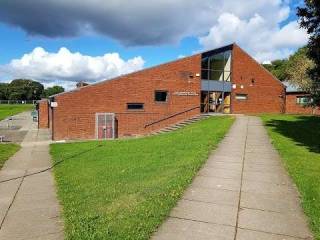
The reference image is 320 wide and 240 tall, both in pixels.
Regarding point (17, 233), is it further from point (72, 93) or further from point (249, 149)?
point (72, 93)

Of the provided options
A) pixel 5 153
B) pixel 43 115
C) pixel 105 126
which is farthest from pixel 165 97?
pixel 5 153

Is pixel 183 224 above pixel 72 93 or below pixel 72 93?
below

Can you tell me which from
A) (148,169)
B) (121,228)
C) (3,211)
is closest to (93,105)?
(148,169)

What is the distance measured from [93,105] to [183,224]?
20.3m

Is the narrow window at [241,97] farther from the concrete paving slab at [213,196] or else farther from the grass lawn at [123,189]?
the concrete paving slab at [213,196]

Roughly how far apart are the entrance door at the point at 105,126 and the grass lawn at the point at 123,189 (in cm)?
1168

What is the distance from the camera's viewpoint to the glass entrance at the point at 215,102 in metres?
31.4

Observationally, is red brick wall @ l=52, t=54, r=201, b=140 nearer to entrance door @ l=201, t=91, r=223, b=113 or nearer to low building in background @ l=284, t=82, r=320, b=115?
entrance door @ l=201, t=91, r=223, b=113

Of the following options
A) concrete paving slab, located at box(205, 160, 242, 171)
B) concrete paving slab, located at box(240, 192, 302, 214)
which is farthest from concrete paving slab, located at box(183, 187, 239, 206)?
concrete paving slab, located at box(205, 160, 242, 171)

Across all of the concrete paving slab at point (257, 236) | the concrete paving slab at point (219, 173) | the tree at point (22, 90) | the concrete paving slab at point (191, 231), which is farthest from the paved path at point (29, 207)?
the tree at point (22, 90)

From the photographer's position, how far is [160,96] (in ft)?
92.5

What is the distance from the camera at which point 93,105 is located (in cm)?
2528

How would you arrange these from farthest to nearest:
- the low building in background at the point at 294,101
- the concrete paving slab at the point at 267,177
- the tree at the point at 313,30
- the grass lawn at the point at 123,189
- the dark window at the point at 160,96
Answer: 1. the low building in background at the point at 294,101
2. the dark window at the point at 160,96
3. the tree at the point at 313,30
4. the concrete paving slab at the point at 267,177
5. the grass lawn at the point at 123,189

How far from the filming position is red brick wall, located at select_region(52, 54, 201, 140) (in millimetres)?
24641
